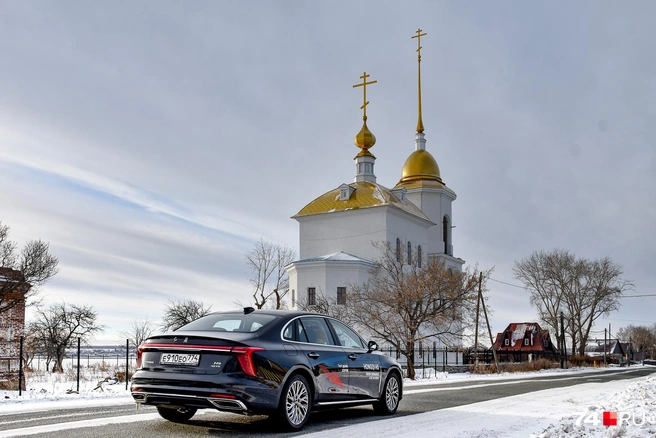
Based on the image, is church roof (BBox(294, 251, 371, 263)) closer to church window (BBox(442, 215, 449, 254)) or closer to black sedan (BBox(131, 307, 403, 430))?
church window (BBox(442, 215, 449, 254))

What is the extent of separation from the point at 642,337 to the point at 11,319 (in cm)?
15562

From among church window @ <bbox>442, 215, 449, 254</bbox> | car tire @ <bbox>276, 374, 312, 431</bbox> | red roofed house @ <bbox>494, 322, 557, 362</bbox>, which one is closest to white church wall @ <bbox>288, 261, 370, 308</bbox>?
church window @ <bbox>442, 215, 449, 254</bbox>

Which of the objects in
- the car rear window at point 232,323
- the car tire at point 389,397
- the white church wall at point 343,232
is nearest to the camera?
the car rear window at point 232,323

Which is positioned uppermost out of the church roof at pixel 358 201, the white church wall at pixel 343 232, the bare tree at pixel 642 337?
the church roof at pixel 358 201

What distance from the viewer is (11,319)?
1296 inches

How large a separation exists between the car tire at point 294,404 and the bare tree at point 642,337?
15367 centimetres

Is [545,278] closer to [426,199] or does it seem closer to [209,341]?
[426,199]

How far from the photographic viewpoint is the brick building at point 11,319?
2959cm

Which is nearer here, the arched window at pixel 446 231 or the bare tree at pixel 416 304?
the bare tree at pixel 416 304

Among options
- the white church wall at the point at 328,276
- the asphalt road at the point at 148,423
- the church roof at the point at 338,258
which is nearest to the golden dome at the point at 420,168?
the church roof at the point at 338,258

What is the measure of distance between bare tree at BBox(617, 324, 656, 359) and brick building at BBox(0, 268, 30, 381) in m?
140

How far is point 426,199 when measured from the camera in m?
69.8

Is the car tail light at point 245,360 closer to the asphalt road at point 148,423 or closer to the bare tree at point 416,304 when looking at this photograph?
the asphalt road at point 148,423

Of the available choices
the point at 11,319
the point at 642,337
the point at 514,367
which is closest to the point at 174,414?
the point at 11,319
